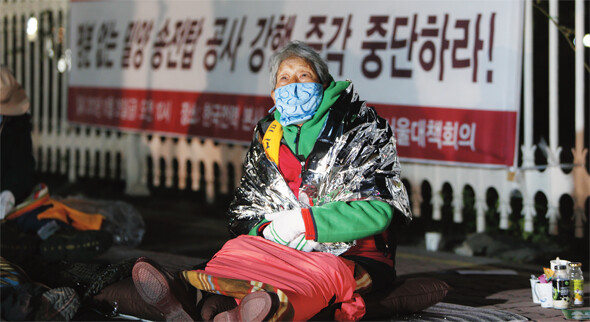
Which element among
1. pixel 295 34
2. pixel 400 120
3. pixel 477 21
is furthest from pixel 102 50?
pixel 477 21

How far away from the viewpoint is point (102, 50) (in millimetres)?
8953

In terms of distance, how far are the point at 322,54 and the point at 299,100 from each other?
295 cm

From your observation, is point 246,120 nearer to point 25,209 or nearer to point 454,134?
point 454,134

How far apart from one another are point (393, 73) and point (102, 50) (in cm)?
393

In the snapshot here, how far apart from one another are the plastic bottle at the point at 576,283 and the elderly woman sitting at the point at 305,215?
3.22 feet

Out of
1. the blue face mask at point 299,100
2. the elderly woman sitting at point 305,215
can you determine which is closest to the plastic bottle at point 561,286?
the elderly woman sitting at point 305,215

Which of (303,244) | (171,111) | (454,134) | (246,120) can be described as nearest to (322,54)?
(246,120)

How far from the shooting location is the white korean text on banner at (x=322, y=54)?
5.78 m

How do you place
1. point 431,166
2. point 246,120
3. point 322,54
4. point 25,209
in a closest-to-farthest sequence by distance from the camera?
point 25,209
point 431,166
point 322,54
point 246,120

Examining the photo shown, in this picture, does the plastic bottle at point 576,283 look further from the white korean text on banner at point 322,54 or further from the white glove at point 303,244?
the white korean text on banner at point 322,54

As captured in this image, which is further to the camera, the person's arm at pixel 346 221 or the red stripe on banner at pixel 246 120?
the red stripe on banner at pixel 246 120

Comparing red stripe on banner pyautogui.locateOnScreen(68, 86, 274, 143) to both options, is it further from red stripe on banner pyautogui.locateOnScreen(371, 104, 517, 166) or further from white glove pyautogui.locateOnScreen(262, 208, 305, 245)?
white glove pyautogui.locateOnScreen(262, 208, 305, 245)

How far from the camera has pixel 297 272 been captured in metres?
3.55

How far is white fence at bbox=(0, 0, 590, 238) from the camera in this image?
589cm
